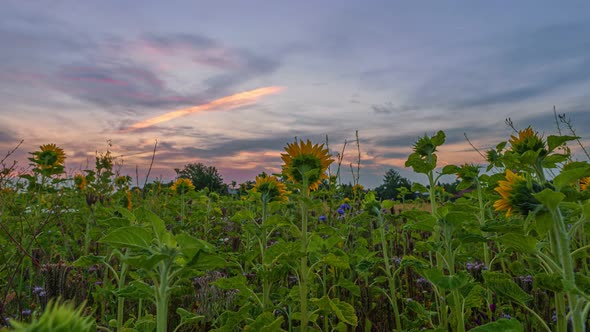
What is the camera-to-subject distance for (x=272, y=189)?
3.79m

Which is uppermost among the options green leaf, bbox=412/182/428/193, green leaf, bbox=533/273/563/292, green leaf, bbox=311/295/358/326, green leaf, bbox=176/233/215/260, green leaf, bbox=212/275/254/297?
green leaf, bbox=412/182/428/193

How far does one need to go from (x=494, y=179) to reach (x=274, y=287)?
2.13 metres

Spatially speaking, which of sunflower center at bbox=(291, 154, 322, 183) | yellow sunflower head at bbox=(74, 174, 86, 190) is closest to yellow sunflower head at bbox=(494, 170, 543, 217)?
sunflower center at bbox=(291, 154, 322, 183)

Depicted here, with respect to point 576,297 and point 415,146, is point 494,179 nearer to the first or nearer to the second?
point 576,297

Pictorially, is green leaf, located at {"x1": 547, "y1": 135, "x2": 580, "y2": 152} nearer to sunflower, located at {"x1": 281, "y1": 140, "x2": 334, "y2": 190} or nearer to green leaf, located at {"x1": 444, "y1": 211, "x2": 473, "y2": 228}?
green leaf, located at {"x1": 444, "y1": 211, "x2": 473, "y2": 228}

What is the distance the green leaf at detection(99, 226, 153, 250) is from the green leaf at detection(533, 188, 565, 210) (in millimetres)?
1542

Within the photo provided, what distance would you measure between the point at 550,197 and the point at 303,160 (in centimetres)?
181

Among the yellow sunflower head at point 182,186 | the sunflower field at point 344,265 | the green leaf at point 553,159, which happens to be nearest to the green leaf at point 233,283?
the sunflower field at point 344,265

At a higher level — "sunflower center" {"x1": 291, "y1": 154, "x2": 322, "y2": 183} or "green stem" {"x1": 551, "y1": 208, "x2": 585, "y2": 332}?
"sunflower center" {"x1": 291, "y1": 154, "x2": 322, "y2": 183}

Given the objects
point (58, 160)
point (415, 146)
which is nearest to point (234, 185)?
point (58, 160)

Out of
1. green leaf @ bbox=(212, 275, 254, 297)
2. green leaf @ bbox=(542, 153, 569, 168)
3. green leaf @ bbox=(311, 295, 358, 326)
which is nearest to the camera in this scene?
green leaf @ bbox=(542, 153, 569, 168)

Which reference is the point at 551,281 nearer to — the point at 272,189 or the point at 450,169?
the point at 450,169

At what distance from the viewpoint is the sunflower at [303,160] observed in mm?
3067

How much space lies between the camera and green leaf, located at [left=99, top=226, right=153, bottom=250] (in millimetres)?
1405
